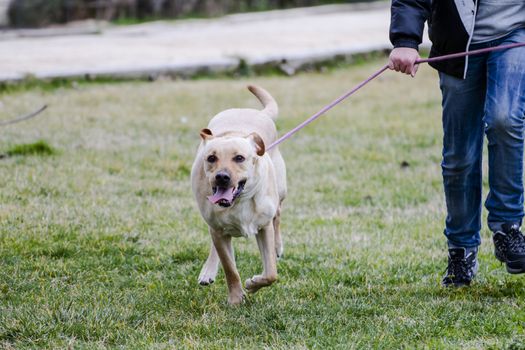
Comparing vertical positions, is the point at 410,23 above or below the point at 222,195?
above

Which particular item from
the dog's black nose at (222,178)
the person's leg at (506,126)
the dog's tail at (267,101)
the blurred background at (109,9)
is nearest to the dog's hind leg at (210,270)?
the dog's black nose at (222,178)

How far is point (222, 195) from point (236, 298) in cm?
67

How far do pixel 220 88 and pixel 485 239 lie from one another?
640 centimetres

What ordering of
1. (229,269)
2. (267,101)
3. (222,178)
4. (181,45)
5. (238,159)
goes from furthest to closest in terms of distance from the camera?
(181,45) → (267,101) → (229,269) → (238,159) → (222,178)

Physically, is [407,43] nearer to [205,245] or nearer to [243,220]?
[243,220]

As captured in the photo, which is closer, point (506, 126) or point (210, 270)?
point (506, 126)

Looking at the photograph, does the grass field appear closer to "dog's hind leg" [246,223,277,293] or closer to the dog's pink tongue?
"dog's hind leg" [246,223,277,293]

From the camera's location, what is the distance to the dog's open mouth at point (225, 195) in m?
4.11

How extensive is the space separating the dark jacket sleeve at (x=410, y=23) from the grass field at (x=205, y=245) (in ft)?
4.36

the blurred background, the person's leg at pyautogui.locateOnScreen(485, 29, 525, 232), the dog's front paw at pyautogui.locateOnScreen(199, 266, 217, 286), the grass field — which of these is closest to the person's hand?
the person's leg at pyautogui.locateOnScreen(485, 29, 525, 232)

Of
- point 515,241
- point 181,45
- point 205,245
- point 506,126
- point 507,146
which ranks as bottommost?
point 181,45

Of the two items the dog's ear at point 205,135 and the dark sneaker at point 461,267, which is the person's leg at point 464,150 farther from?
the dog's ear at point 205,135

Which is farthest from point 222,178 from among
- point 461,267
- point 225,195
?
point 461,267

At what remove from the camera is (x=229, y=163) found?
422 cm
